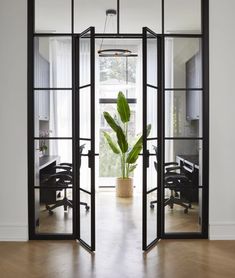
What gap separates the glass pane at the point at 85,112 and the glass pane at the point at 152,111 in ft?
2.19

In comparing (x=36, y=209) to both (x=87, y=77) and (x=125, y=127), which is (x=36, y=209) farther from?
(x=125, y=127)

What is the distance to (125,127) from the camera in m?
8.09

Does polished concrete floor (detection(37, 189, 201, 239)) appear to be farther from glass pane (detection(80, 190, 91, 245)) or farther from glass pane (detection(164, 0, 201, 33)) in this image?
glass pane (detection(164, 0, 201, 33))

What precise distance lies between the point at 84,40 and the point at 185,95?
1.34 metres

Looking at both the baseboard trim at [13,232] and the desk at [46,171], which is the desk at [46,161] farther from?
the baseboard trim at [13,232]

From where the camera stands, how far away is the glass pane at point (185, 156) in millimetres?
4633

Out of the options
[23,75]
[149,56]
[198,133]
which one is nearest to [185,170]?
[198,133]

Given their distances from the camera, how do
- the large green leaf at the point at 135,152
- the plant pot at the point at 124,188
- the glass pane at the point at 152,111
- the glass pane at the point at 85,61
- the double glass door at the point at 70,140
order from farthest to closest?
1. the plant pot at the point at 124,188
2. the large green leaf at the point at 135,152
3. the double glass door at the point at 70,140
4. the glass pane at the point at 152,111
5. the glass pane at the point at 85,61

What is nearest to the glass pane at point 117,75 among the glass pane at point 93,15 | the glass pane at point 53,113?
the glass pane at point 93,15

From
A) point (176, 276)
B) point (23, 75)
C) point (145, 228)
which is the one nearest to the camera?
point (176, 276)

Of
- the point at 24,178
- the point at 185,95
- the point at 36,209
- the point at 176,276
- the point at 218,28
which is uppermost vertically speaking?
the point at 218,28

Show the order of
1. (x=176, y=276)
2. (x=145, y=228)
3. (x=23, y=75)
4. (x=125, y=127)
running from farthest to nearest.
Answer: (x=125, y=127) < (x=23, y=75) < (x=145, y=228) < (x=176, y=276)

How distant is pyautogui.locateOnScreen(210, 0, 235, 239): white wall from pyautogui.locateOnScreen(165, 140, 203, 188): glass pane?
152 mm

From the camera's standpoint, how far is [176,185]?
468 cm
